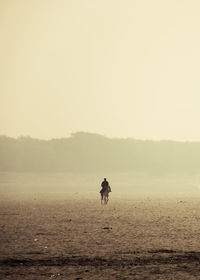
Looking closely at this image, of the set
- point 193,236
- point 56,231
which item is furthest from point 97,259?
point 56,231

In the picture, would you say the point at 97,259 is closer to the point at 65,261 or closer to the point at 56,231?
the point at 65,261

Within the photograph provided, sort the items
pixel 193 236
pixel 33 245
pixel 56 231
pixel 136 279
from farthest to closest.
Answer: pixel 56 231 < pixel 193 236 < pixel 33 245 < pixel 136 279

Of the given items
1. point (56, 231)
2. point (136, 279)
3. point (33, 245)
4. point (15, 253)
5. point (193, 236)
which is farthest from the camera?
point (56, 231)

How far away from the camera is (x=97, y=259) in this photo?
15.4 metres

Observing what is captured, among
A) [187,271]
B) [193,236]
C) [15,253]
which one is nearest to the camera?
[187,271]

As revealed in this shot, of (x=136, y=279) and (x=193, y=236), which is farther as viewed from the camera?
→ (x=193, y=236)

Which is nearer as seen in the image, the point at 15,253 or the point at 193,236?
the point at 15,253

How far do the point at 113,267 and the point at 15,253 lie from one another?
4.14 m

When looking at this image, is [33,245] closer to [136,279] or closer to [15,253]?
[15,253]

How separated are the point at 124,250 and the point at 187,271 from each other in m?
3.93

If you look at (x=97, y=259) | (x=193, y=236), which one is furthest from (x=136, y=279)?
(x=193, y=236)

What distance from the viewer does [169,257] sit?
15617 mm

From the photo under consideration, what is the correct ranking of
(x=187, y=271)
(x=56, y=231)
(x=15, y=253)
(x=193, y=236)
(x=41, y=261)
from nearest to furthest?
(x=187, y=271), (x=41, y=261), (x=15, y=253), (x=193, y=236), (x=56, y=231)

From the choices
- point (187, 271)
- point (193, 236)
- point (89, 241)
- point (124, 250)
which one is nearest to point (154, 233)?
point (193, 236)
